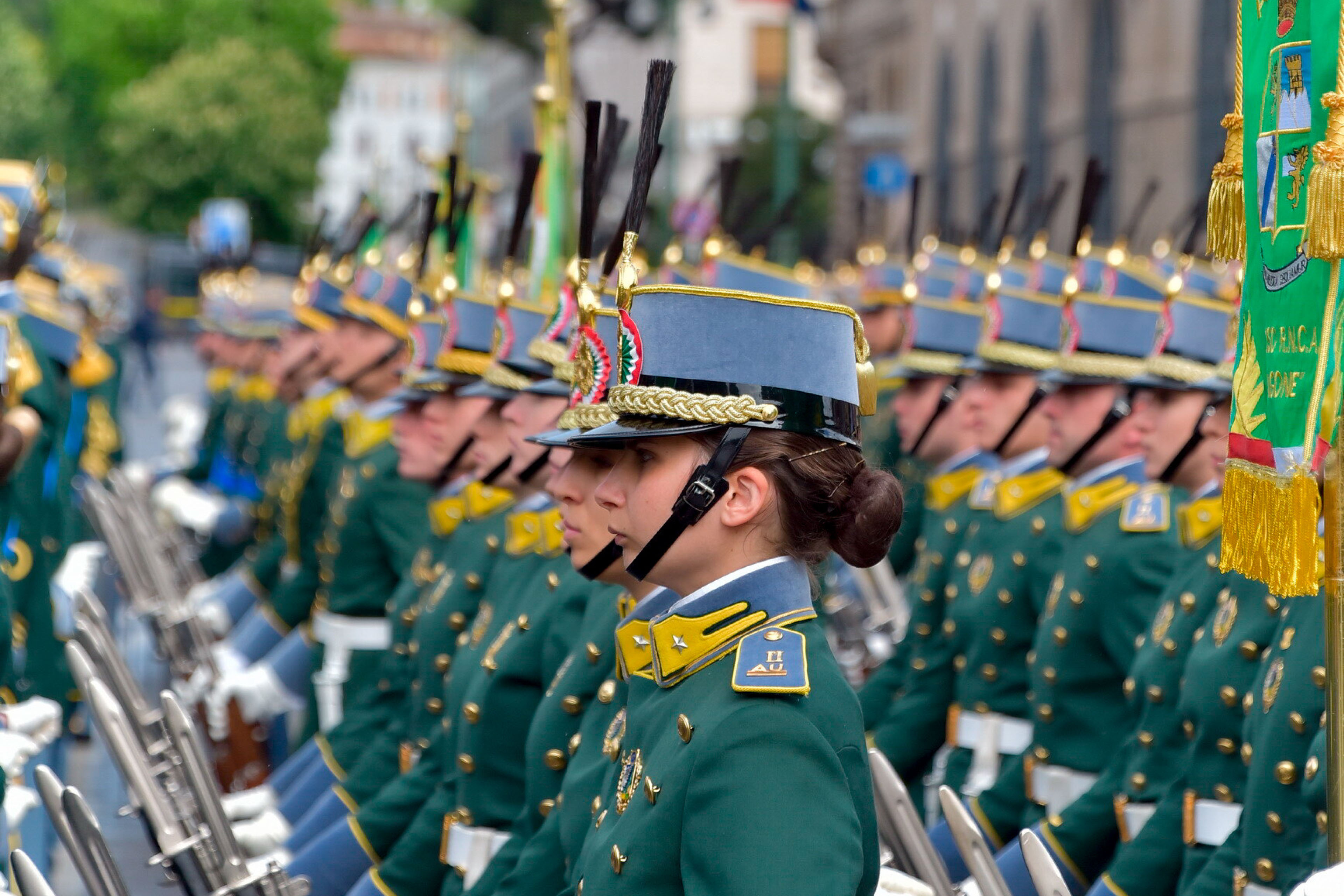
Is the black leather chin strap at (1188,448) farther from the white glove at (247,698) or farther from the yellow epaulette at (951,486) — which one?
the white glove at (247,698)

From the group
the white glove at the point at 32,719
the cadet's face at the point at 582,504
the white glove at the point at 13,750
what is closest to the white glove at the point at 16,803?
the white glove at the point at 32,719

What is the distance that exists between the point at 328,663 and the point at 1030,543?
9.14 feet

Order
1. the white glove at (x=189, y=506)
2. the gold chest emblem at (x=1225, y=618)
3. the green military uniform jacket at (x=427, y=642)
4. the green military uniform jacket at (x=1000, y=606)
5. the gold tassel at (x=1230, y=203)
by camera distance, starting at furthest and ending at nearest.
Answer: the white glove at (x=189, y=506) → the green military uniform jacket at (x=1000, y=606) → the green military uniform jacket at (x=427, y=642) → the gold chest emblem at (x=1225, y=618) → the gold tassel at (x=1230, y=203)

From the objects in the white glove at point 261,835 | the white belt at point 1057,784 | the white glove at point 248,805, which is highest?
the white belt at point 1057,784

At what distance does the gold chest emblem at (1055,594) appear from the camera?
210 inches

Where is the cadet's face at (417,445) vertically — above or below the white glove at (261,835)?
above

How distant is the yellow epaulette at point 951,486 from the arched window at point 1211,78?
9890 millimetres

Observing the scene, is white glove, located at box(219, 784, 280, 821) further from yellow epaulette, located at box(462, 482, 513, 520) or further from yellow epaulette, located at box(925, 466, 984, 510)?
yellow epaulette, located at box(925, 466, 984, 510)

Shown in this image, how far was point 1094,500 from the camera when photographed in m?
5.43

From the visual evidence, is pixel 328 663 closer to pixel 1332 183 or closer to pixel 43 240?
pixel 43 240

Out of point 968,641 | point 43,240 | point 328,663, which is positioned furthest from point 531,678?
point 43,240

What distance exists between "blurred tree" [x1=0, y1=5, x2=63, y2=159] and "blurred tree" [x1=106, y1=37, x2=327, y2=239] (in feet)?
6.00

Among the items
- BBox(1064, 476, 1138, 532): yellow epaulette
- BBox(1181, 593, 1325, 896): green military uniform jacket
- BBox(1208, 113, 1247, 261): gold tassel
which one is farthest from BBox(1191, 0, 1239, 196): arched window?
BBox(1208, 113, 1247, 261): gold tassel

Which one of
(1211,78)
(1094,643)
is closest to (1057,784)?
(1094,643)
